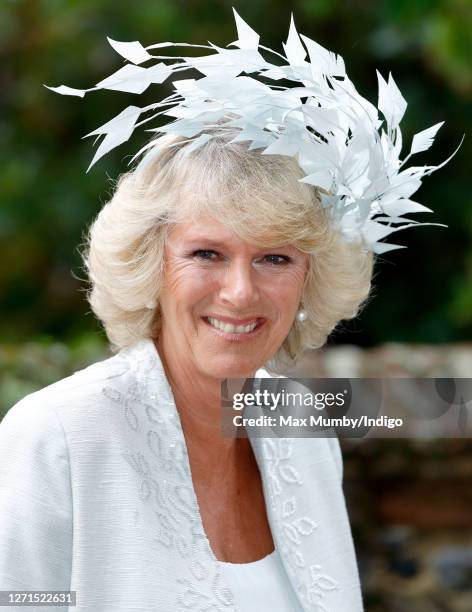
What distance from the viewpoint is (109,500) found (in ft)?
6.55

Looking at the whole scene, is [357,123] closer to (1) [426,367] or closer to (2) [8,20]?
(1) [426,367]

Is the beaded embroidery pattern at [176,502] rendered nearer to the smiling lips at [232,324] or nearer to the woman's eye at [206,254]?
the smiling lips at [232,324]

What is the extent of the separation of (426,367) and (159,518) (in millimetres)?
2659

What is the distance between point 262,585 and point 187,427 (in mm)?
374

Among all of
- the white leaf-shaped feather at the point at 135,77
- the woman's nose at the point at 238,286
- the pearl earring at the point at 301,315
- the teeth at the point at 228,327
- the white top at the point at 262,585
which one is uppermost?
the white leaf-shaped feather at the point at 135,77

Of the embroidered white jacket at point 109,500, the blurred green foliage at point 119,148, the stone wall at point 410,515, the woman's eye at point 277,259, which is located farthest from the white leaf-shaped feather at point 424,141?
the blurred green foliage at point 119,148

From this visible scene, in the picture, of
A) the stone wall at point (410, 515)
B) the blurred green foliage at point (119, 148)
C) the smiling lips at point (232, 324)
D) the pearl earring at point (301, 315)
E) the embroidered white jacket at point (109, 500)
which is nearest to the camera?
the embroidered white jacket at point (109, 500)

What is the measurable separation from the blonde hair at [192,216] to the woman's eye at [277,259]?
1.5 inches

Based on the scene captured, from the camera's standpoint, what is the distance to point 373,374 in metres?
4.48

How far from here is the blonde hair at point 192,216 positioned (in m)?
2.12

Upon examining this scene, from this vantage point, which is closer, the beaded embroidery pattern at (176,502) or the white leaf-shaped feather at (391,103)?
the beaded embroidery pattern at (176,502)

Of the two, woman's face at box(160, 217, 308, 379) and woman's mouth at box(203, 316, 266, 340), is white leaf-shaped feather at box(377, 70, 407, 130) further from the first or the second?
woman's mouth at box(203, 316, 266, 340)

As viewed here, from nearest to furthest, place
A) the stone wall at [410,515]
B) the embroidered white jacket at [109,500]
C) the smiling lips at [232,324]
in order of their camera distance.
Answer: the embroidered white jacket at [109,500], the smiling lips at [232,324], the stone wall at [410,515]

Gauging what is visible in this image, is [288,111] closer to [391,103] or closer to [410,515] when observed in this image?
[391,103]
